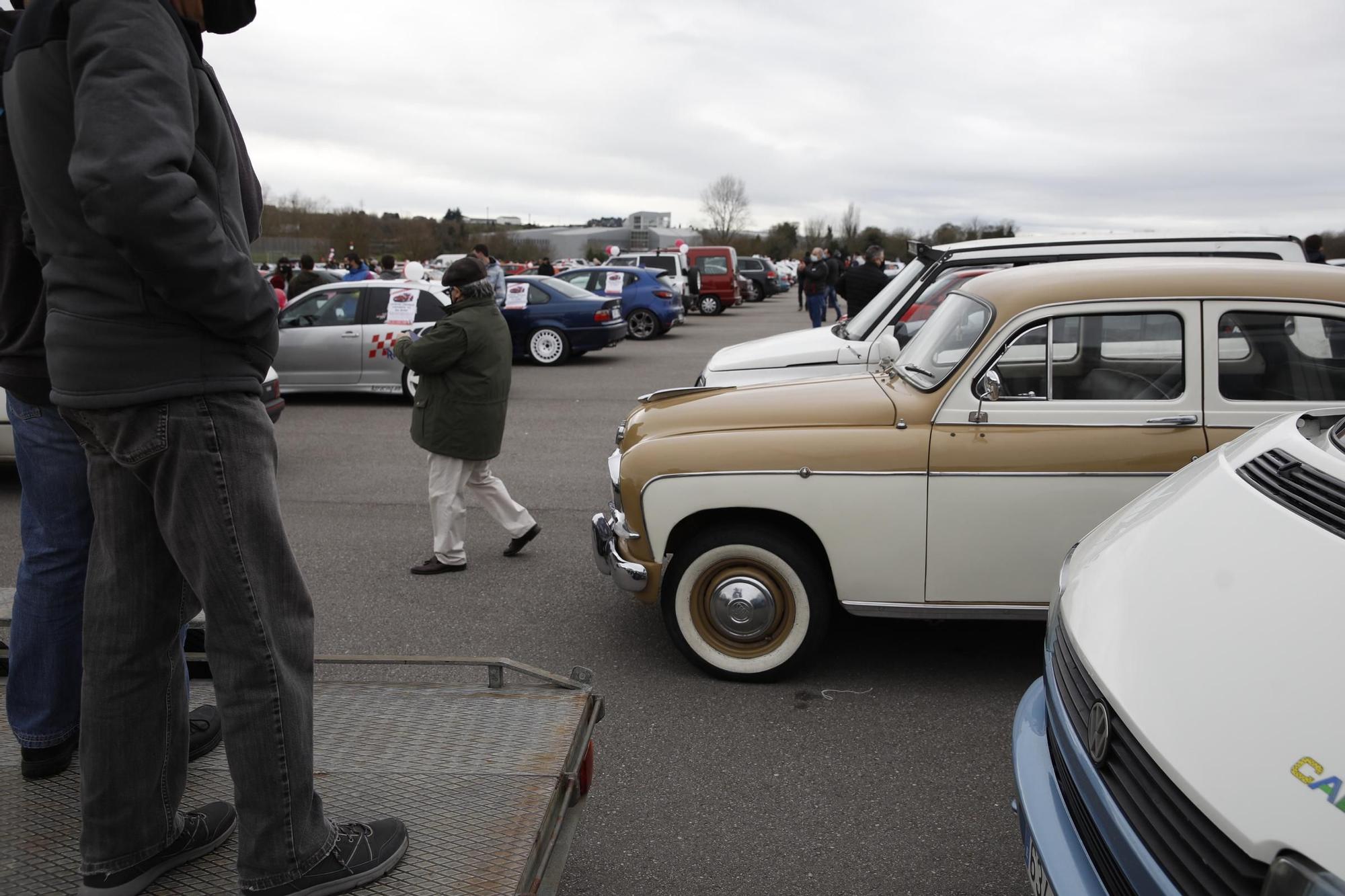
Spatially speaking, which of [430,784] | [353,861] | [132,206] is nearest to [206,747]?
[430,784]

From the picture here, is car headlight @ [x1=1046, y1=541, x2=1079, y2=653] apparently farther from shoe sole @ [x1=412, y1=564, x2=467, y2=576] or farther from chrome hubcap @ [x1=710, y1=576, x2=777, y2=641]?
shoe sole @ [x1=412, y1=564, x2=467, y2=576]

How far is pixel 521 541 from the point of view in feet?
21.0

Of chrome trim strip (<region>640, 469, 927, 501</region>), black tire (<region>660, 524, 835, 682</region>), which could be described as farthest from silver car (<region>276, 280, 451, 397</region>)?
chrome trim strip (<region>640, 469, 927, 501</region>)

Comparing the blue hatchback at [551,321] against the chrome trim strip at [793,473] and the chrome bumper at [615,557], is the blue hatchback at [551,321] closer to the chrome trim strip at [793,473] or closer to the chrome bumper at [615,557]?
the chrome bumper at [615,557]

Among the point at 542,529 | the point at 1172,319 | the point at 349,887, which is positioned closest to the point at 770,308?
the point at 542,529

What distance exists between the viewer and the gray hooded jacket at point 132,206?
6.25 feet

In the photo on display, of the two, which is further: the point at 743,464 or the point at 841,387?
the point at 841,387

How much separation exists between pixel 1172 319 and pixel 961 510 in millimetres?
1188

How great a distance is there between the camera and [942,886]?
3.04 m

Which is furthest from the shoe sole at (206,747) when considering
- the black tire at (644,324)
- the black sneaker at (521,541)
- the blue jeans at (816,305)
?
the black tire at (644,324)

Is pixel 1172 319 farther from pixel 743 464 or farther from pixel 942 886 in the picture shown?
pixel 942 886

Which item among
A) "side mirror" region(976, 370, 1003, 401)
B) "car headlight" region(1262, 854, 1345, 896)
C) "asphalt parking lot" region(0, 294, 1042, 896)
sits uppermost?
"side mirror" region(976, 370, 1003, 401)

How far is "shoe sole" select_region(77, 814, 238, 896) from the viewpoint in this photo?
2.21 metres

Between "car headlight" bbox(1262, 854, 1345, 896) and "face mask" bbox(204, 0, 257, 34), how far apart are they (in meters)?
2.45
